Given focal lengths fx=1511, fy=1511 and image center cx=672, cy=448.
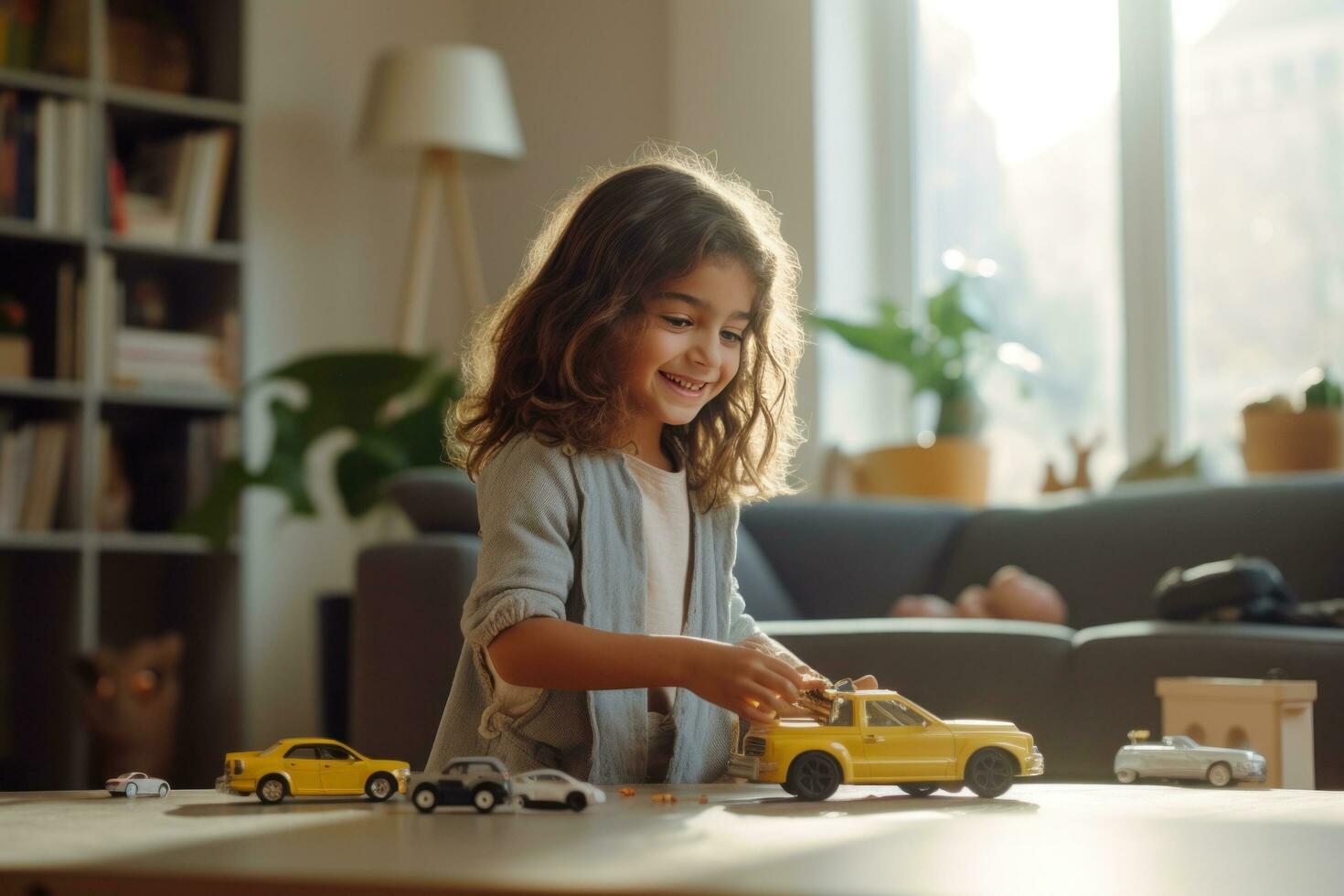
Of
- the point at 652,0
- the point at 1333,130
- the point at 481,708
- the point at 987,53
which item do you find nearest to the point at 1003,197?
the point at 987,53

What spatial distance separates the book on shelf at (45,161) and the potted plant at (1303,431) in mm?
2601

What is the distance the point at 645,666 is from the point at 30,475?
2994mm

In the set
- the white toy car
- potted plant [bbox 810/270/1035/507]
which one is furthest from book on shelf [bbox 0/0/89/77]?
the white toy car

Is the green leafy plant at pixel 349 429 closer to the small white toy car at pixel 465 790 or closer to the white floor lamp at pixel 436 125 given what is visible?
the white floor lamp at pixel 436 125

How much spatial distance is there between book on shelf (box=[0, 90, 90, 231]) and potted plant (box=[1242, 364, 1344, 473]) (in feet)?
8.53

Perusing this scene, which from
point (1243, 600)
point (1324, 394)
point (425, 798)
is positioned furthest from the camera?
point (1324, 394)

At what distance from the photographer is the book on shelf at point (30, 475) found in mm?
3441

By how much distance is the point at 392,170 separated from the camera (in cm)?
423

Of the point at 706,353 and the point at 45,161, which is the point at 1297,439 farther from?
the point at 45,161

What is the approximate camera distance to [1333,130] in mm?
3256

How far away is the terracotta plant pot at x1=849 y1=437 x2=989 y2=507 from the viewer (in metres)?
3.32

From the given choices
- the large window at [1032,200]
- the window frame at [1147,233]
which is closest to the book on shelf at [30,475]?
the large window at [1032,200]

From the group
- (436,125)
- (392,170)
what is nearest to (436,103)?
(436,125)

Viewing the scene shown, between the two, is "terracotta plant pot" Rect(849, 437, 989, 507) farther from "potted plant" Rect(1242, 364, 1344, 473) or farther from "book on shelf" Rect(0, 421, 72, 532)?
"book on shelf" Rect(0, 421, 72, 532)
